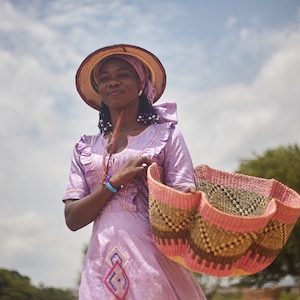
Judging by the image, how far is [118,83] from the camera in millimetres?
2764

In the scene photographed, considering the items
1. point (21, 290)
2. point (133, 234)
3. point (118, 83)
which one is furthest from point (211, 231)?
point (21, 290)

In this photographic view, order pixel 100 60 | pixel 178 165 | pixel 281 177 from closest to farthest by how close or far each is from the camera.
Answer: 1. pixel 178 165
2. pixel 100 60
3. pixel 281 177

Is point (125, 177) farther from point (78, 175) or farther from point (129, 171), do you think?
point (78, 175)

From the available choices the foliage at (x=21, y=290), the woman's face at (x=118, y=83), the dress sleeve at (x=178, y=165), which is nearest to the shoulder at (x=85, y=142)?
the woman's face at (x=118, y=83)

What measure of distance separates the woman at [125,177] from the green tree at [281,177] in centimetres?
1387

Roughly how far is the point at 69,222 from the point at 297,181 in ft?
46.7

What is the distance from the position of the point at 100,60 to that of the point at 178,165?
746 millimetres

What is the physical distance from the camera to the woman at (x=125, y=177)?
7.97ft

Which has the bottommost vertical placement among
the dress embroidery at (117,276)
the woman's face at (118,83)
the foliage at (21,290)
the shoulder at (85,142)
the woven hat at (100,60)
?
the dress embroidery at (117,276)

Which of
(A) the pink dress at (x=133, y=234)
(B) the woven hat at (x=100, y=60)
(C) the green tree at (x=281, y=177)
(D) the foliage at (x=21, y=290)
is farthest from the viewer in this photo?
(D) the foliage at (x=21, y=290)

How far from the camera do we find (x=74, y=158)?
111 inches

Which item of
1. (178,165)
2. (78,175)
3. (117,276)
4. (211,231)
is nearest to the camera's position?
(211,231)

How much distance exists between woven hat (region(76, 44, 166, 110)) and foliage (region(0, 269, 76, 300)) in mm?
20849

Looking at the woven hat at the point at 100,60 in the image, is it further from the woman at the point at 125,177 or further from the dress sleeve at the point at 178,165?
the dress sleeve at the point at 178,165
